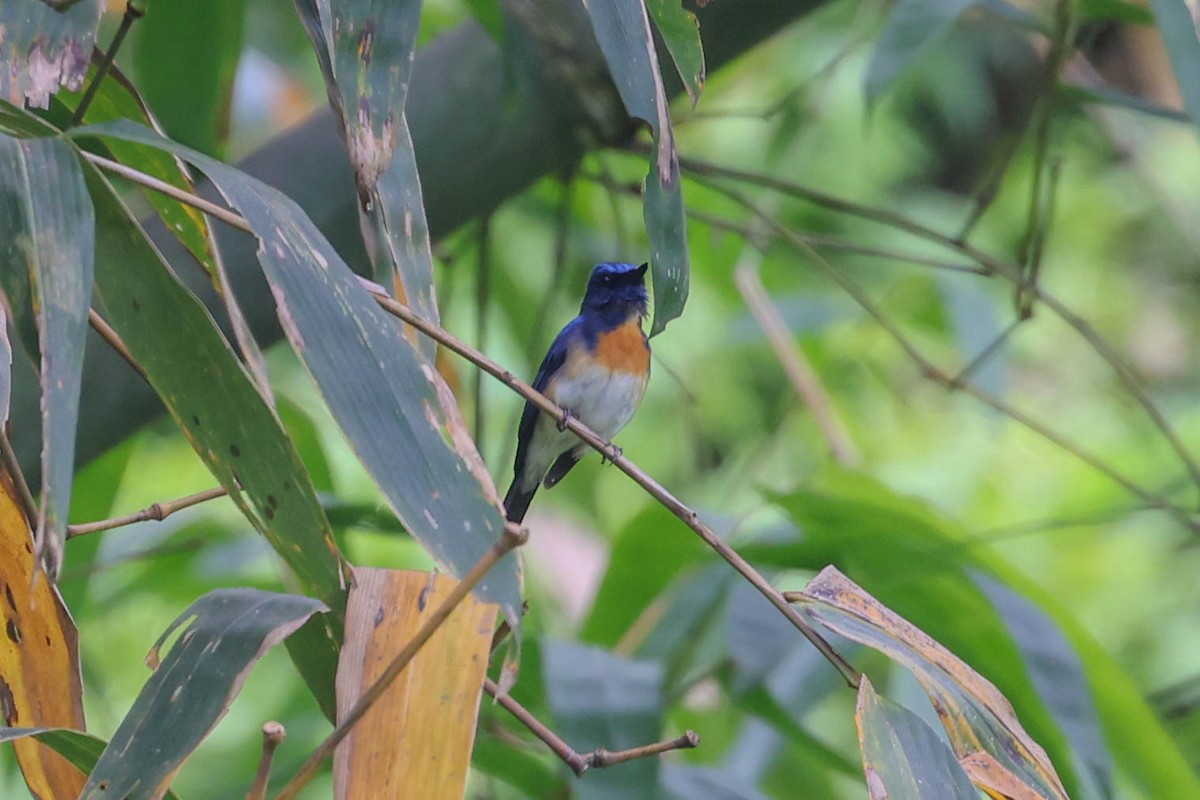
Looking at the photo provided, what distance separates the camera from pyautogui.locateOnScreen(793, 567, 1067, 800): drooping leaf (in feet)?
2.72

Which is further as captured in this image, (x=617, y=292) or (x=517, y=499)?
(x=517, y=499)

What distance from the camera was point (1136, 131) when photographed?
3219mm

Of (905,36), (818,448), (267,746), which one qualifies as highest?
(818,448)

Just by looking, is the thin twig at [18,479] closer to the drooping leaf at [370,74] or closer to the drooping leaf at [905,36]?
the drooping leaf at [370,74]

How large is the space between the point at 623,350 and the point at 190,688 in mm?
1246

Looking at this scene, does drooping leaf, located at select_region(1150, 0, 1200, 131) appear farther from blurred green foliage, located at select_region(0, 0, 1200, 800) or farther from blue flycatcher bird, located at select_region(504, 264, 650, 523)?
blue flycatcher bird, located at select_region(504, 264, 650, 523)

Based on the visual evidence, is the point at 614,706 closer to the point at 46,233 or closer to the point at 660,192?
the point at 660,192

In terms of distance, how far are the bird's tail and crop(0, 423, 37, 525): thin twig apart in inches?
A: 43.5

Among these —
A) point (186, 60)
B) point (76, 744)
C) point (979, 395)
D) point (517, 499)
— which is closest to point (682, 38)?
point (76, 744)

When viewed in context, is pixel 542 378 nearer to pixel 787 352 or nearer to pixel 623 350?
pixel 623 350

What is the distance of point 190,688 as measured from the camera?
0.72 m

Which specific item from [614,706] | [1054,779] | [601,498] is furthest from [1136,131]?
[1054,779]

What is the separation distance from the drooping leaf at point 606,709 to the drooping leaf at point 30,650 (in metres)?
0.53

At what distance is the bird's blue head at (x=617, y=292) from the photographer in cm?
180
